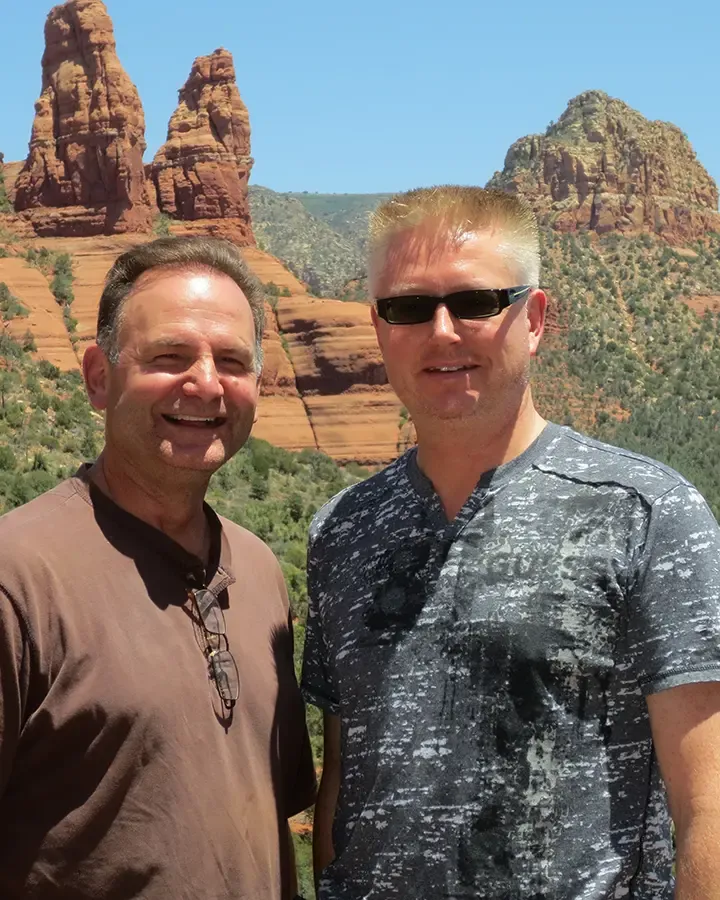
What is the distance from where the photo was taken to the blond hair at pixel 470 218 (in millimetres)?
3145

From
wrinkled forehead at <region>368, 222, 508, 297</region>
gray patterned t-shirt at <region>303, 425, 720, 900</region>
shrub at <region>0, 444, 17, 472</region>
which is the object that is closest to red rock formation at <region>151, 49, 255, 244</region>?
shrub at <region>0, 444, 17, 472</region>

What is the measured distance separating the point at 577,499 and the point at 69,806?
1583 mm

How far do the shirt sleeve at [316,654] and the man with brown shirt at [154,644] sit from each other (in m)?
0.08

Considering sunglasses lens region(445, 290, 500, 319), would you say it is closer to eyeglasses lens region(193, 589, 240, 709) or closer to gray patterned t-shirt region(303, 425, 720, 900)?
gray patterned t-shirt region(303, 425, 720, 900)

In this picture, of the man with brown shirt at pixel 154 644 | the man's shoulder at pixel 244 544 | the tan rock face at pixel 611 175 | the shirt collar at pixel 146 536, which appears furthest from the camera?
the tan rock face at pixel 611 175

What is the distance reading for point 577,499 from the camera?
3031mm

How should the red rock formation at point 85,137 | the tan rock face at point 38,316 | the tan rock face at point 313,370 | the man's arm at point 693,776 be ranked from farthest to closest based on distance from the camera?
the red rock formation at point 85,137 → the tan rock face at point 313,370 → the tan rock face at point 38,316 → the man's arm at point 693,776

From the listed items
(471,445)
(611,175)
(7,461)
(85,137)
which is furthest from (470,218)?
(611,175)

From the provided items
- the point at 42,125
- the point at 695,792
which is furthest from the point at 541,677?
the point at 42,125

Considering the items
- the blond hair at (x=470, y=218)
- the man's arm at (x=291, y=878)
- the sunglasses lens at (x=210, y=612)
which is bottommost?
the man's arm at (x=291, y=878)

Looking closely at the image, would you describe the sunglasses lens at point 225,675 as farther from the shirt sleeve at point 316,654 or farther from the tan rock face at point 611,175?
the tan rock face at point 611,175

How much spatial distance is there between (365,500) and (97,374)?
36.8 inches

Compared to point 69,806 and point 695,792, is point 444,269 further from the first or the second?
point 69,806

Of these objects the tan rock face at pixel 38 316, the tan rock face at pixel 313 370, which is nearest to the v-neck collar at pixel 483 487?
the tan rock face at pixel 38 316
